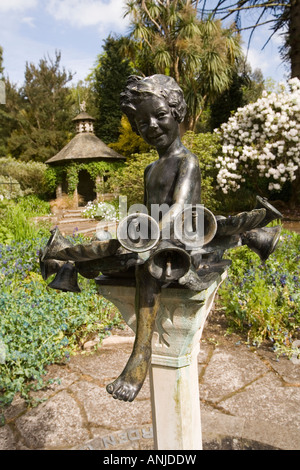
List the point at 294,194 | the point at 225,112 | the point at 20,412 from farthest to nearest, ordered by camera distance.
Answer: the point at 225,112, the point at 294,194, the point at 20,412

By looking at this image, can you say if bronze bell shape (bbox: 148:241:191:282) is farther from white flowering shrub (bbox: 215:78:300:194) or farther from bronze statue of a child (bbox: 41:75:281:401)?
white flowering shrub (bbox: 215:78:300:194)

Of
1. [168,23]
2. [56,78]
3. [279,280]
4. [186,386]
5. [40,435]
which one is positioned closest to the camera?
[186,386]

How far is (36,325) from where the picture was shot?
3.19 meters

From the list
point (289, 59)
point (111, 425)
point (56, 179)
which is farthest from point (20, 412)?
point (56, 179)

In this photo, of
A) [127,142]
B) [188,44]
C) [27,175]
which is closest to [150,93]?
[188,44]

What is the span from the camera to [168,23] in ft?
49.1

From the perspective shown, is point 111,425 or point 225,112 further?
point 225,112

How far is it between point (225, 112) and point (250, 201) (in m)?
6.03

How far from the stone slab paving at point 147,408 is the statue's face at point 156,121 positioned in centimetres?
167

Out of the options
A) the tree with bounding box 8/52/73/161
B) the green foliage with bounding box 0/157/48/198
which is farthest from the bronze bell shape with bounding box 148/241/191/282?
the tree with bounding box 8/52/73/161

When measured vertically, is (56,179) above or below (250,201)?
above

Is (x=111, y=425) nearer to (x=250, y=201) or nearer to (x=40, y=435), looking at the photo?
(x=40, y=435)

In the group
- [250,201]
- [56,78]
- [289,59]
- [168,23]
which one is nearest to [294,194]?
[250,201]

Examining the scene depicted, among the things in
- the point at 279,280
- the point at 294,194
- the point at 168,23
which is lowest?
the point at 279,280
